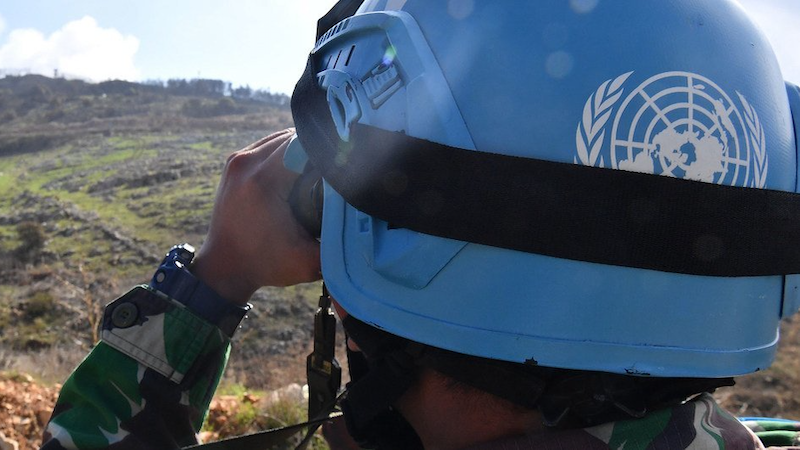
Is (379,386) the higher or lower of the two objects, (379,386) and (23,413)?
the higher

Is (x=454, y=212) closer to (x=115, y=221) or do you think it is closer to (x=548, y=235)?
(x=548, y=235)

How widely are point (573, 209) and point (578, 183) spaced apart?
51mm

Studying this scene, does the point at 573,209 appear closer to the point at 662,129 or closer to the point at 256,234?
the point at 662,129

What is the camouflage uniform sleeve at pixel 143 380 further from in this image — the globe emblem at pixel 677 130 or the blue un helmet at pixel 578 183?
the globe emblem at pixel 677 130

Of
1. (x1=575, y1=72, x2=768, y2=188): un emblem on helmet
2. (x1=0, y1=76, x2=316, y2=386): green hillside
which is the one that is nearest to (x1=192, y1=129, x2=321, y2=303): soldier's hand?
(x1=575, y1=72, x2=768, y2=188): un emblem on helmet

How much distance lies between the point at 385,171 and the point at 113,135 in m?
54.4

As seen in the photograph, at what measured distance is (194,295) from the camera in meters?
1.87

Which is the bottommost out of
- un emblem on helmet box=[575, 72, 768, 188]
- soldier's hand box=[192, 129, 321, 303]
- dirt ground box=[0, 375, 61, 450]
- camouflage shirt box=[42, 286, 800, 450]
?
dirt ground box=[0, 375, 61, 450]

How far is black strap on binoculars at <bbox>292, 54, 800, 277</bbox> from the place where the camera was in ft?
3.82

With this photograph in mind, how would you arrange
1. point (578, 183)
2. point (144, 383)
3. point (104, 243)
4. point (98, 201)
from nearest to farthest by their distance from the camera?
point (578, 183) → point (144, 383) → point (104, 243) → point (98, 201)

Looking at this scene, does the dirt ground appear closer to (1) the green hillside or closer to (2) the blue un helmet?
(1) the green hillside

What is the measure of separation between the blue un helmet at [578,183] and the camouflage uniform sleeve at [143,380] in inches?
31.8

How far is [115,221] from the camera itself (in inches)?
997

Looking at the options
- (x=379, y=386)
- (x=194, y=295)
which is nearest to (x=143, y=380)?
(x=194, y=295)
